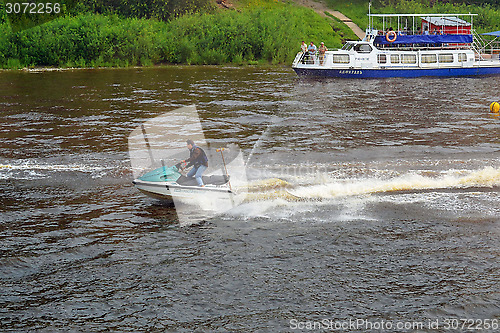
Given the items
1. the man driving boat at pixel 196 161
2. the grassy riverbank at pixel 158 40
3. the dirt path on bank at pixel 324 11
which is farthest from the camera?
the dirt path on bank at pixel 324 11

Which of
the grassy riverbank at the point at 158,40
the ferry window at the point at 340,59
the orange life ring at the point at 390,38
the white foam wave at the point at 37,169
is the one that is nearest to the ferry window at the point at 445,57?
the orange life ring at the point at 390,38

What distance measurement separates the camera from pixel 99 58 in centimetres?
4559

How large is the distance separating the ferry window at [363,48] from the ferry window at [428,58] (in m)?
3.88

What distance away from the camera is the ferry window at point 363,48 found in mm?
41094

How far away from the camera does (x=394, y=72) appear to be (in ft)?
135

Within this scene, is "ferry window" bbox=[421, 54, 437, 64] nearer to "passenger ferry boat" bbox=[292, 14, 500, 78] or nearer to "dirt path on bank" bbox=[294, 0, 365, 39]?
"passenger ferry boat" bbox=[292, 14, 500, 78]

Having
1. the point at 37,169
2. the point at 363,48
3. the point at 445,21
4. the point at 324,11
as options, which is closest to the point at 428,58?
the point at 363,48

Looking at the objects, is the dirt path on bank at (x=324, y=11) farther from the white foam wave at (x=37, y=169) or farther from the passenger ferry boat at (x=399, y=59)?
the white foam wave at (x=37, y=169)

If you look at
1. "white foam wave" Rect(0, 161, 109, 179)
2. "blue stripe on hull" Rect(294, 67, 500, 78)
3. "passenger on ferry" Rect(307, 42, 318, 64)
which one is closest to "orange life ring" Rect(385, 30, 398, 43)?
"blue stripe on hull" Rect(294, 67, 500, 78)

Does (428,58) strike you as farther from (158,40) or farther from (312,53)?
(158,40)

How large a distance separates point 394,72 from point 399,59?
1225 mm

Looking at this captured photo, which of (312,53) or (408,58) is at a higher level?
(312,53)

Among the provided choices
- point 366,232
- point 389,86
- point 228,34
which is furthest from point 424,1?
point 366,232

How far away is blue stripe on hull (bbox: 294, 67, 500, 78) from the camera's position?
1592 inches
